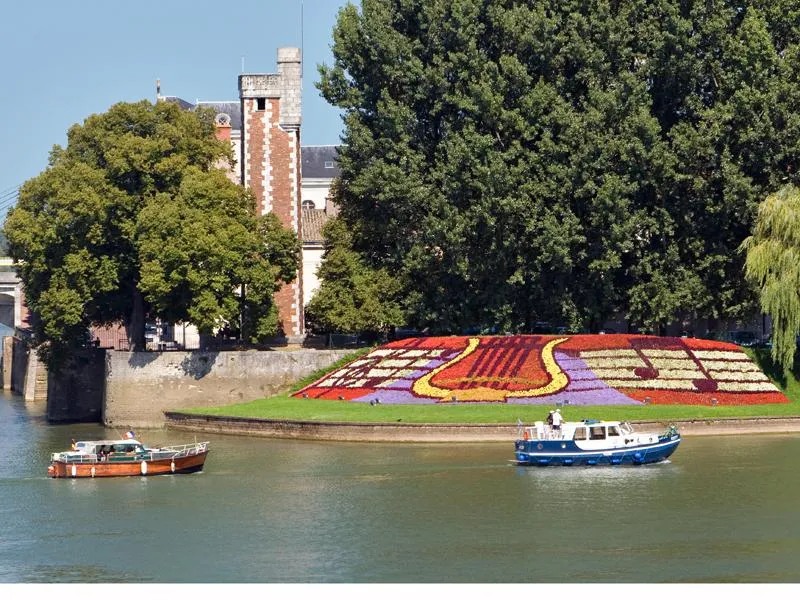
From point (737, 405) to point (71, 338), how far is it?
4056 centimetres

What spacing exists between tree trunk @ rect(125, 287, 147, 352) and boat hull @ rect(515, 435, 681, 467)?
107 ft

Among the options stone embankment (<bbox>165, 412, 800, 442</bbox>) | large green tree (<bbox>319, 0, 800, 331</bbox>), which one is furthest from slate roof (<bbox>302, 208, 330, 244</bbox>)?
stone embankment (<bbox>165, 412, 800, 442</bbox>)

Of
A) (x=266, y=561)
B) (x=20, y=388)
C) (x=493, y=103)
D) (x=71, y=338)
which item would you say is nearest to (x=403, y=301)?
(x=493, y=103)

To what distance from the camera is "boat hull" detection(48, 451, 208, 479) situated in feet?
223

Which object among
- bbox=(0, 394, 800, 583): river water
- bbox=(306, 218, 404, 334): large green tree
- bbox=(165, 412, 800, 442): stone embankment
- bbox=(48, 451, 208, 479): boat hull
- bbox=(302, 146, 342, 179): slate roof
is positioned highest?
bbox=(302, 146, 342, 179): slate roof

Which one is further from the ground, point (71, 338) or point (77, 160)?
point (77, 160)

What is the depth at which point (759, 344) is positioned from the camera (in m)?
92.6

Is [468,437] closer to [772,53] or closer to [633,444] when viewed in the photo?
[633,444]

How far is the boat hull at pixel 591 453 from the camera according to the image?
6788 cm

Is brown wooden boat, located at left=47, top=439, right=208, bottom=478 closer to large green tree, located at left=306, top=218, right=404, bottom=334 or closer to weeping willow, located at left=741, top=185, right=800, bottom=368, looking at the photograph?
large green tree, located at left=306, top=218, right=404, bottom=334

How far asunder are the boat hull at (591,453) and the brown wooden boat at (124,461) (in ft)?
47.1

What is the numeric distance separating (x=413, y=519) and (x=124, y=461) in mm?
18535

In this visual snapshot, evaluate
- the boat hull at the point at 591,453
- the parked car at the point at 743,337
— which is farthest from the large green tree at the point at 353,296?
the boat hull at the point at 591,453

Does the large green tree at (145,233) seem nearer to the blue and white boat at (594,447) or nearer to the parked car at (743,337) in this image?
the blue and white boat at (594,447)
